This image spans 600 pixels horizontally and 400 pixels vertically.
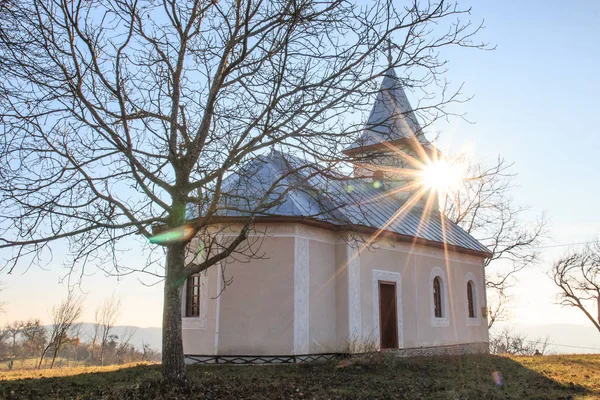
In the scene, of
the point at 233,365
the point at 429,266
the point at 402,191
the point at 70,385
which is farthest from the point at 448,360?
the point at 70,385

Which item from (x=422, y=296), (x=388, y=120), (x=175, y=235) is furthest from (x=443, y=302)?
(x=175, y=235)

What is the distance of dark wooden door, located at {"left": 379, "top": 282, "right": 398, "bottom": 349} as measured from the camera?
1599 centimetres

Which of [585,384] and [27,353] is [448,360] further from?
[27,353]

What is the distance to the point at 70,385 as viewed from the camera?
9336mm

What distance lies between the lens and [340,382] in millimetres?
10250

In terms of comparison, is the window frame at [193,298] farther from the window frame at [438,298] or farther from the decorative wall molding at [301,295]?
the window frame at [438,298]

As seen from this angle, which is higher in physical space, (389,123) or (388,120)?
(388,120)

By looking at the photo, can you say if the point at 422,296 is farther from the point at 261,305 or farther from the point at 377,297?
the point at 261,305

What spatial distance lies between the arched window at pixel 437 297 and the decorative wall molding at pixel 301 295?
693 centimetres

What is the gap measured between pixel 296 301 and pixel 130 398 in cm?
624

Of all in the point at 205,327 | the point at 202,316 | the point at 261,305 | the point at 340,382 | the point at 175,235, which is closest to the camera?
the point at 175,235

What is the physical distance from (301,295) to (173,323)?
216 inches

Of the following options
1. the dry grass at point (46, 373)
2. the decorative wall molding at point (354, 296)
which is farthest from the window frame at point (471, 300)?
the dry grass at point (46, 373)

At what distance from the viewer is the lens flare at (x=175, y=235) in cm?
887
